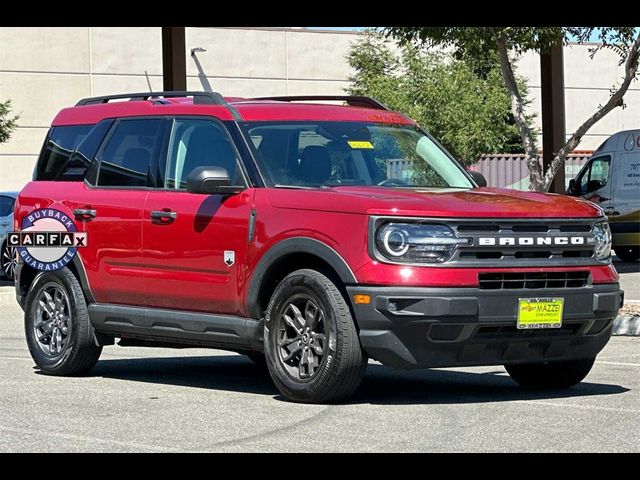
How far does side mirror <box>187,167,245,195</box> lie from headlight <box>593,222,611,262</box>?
2.32 m

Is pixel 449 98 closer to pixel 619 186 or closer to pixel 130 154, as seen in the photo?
pixel 619 186

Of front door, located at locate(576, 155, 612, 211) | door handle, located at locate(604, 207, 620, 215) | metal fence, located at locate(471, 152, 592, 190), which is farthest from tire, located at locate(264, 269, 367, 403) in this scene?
metal fence, located at locate(471, 152, 592, 190)

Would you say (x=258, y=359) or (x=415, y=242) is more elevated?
(x=415, y=242)

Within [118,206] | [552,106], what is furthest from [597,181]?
[118,206]

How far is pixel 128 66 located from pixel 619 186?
28.1 metres

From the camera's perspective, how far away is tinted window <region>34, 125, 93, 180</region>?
11484mm

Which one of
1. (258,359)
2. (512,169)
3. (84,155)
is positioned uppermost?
(84,155)

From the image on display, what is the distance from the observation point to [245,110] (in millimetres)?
10234

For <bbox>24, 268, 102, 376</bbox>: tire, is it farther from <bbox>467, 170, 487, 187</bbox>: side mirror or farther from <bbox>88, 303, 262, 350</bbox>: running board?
<bbox>467, 170, 487, 187</bbox>: side mirror

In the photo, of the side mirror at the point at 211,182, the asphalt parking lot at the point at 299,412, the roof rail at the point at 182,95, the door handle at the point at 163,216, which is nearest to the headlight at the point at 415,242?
the asphalt parking lot at the point at 299,412

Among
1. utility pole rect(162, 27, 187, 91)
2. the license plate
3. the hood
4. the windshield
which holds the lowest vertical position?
the license plate

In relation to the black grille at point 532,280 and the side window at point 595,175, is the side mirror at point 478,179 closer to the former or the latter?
the black grille at point 532,280

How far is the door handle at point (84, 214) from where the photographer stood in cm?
1087

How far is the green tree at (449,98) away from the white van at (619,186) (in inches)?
890
